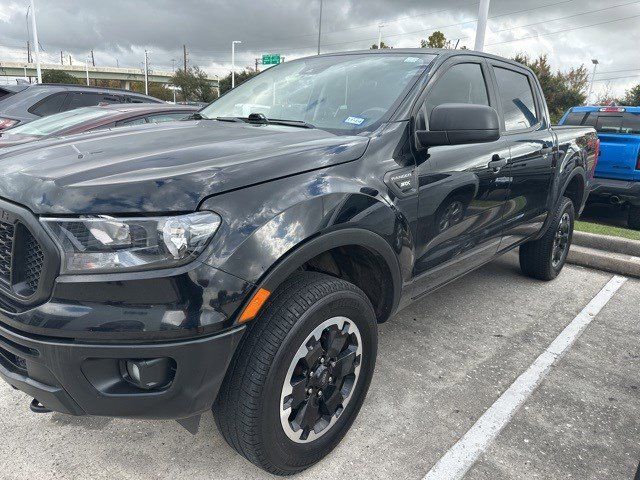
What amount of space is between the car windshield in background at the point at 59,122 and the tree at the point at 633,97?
3445 cm

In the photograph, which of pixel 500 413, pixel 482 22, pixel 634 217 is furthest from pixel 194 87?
pixel 500 413

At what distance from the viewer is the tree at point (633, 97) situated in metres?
31.4

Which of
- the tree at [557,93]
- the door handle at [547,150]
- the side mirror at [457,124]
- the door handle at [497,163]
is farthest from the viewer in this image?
the tree at [557,93]

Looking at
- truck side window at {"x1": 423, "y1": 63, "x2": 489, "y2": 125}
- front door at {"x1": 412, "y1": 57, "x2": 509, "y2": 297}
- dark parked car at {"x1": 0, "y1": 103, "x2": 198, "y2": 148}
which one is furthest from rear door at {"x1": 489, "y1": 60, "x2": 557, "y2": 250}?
dark parked car at {"x1": 0, "y1": 103, "x2": 198, "y2": 148}

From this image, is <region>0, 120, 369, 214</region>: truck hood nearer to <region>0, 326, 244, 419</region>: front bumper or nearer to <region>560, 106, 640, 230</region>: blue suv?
<region>0, 326, 244, 419</region>: front bumper

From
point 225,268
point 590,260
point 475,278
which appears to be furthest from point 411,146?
point 590,260

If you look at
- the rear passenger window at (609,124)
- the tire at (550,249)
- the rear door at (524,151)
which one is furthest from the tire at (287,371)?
the rear passenger window at (609,124)

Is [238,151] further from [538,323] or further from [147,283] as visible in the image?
[538,323]

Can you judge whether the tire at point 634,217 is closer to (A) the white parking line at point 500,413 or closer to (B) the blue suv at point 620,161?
(B) the blue suv at point 620,161

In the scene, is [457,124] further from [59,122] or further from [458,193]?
[59,122]

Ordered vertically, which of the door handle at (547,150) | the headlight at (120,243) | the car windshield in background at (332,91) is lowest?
the headlight at (120,243)

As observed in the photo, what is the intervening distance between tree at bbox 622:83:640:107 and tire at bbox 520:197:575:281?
32.5 meters

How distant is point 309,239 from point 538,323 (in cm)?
263

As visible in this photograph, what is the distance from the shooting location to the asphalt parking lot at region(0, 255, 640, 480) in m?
2.15
